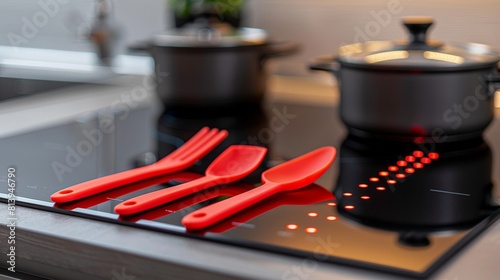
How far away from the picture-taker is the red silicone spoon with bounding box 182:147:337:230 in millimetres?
663

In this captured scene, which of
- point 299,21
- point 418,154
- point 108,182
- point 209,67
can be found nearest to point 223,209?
point 108,182

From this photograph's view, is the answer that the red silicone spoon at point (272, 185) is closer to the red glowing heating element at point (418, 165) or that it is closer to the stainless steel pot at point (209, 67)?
the red glowing heating element at point (418, 165)

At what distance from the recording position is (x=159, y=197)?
0.73 m

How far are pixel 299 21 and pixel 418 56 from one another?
0.60m

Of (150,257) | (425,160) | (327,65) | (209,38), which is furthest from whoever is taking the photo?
(209,38)

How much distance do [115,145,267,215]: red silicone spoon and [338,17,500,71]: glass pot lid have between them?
0.75 ft

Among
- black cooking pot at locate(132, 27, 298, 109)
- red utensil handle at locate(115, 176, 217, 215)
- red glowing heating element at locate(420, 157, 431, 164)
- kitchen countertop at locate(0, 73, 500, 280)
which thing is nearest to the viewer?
kitchen countertop at locate(0, 73, 500, 280)

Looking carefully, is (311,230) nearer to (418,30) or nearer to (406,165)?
→ (406,165)

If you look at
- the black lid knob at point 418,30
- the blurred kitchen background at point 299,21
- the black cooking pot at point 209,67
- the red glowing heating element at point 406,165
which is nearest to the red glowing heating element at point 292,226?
the red glowing heating element at point 406,165

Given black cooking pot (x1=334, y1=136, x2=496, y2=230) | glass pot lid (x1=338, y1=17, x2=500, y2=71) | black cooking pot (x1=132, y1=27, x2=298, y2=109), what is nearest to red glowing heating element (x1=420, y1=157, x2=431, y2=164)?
black cooking pot (x1=334, y1=136, x2=496, y2=230)

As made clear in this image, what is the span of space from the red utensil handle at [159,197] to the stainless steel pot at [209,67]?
1.42 feet

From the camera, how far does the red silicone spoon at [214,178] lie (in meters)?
0.71

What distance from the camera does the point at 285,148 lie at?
105cm

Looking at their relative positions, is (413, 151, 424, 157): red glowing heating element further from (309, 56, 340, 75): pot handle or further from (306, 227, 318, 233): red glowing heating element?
(306, 227, 318, 233): red glowing heating element
